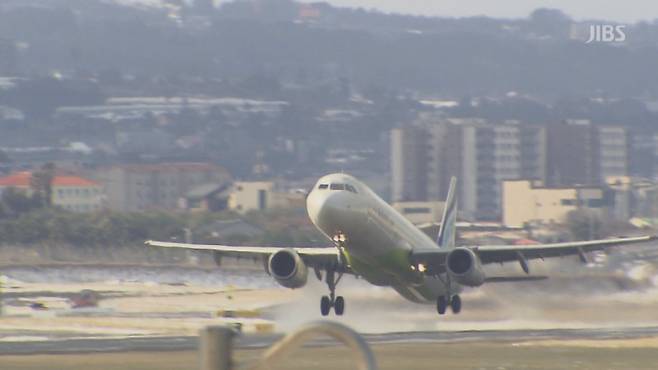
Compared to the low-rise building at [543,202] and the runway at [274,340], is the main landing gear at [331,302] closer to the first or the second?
the runway at [274,340]


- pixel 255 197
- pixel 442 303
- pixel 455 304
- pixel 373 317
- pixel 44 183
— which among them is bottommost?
pixel 373 317

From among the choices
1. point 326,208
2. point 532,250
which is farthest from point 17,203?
point 326,208

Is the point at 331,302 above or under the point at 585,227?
under

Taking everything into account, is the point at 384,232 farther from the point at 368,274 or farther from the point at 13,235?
the point at 13,235

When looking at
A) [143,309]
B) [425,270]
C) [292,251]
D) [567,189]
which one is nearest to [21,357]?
[292,251]

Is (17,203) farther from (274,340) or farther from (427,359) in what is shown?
(427,359)

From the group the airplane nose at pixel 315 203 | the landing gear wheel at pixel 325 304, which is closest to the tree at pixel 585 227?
the landing gear wheel at pixel 325 304

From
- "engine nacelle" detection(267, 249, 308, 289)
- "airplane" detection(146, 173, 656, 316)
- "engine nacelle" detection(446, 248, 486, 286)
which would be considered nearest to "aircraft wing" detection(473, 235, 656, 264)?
"airplane" detection(146, 173, 656, 316)
